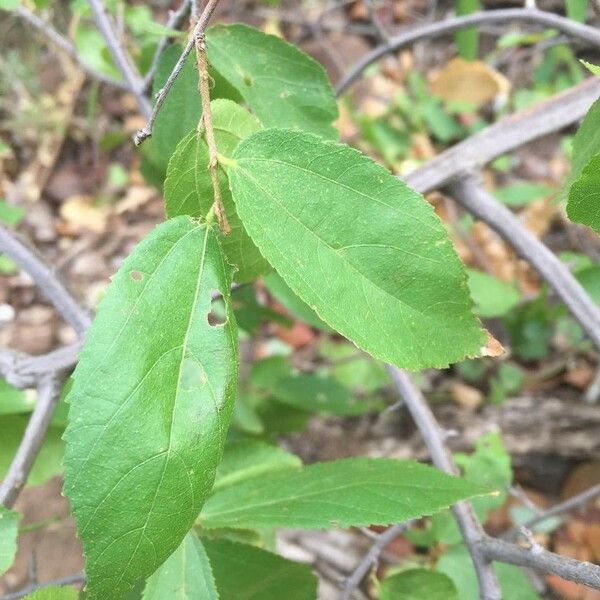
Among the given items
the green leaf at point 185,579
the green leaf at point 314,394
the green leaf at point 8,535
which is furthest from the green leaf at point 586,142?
the green leaf at point 314,394

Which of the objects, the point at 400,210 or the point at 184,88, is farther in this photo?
the point at 184,88

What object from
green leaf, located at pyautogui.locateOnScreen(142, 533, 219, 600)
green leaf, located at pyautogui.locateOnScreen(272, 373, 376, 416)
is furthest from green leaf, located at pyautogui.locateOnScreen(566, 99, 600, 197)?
green leaf, located at pyautogui.locateOnScreen(272, 373, 376, 416)

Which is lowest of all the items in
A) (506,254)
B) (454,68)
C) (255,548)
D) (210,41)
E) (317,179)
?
(506,254)

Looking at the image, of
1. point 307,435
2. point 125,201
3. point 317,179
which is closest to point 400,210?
point 317,179

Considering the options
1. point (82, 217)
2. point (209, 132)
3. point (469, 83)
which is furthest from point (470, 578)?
point (82, 217)

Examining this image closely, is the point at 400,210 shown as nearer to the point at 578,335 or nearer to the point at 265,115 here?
the point at 265,115

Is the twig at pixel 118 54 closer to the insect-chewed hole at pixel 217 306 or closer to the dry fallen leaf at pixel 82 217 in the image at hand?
the insect-chewed hole at pixel 217 306
